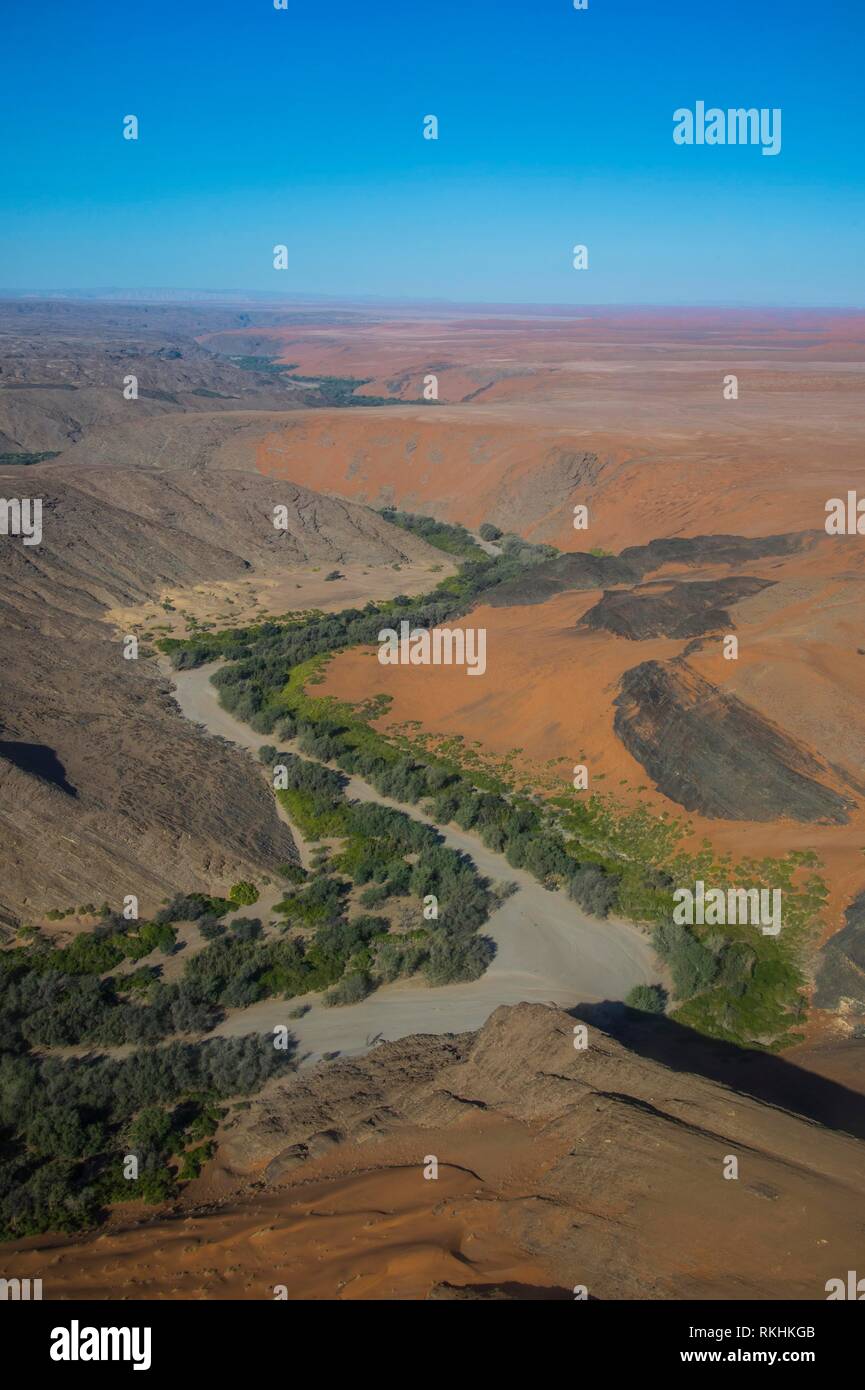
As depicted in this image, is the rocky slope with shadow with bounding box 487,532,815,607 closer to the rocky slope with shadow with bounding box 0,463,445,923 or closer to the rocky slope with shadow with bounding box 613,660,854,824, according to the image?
the rocky slope with shadow with bounding box 613,660,854,824

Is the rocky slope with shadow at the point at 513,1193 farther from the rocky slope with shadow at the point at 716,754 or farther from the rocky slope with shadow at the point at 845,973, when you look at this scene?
the rocky slope with shadow at the point at 716,754

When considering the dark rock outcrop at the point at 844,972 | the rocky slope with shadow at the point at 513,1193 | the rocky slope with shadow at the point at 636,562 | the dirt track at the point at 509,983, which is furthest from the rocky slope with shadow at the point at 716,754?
the rocky slope with shadow at the point at 636,562

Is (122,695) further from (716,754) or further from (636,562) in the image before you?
(636,562)

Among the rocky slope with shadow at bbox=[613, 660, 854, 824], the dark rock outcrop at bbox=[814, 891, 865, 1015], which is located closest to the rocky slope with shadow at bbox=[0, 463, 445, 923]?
the rocky slope with shadow at bbox=[613, 660, 854, 824]

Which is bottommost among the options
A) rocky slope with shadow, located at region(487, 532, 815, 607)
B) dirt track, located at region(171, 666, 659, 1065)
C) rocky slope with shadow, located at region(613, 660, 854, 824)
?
dirt track, located at region(171, 666, 659, 1065)

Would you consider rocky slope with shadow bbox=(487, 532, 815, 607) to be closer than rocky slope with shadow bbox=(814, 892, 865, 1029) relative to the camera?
No

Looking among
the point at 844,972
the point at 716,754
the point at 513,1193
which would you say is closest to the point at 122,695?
the point at 716,754

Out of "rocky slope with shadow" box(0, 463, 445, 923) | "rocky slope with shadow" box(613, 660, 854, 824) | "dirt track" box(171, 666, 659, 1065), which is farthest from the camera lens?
"rocky slope with shadow" box(613, 660, 854, 824)

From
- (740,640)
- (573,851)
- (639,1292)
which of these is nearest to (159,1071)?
(639,1292)
